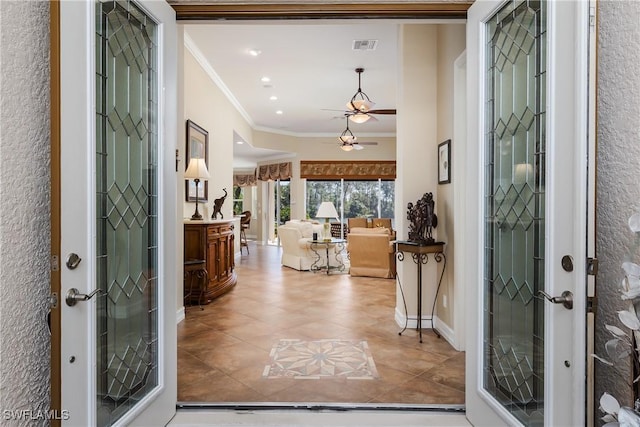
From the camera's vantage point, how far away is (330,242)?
676 cm

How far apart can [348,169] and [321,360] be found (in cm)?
831

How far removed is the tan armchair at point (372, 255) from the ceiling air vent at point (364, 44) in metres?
2.77

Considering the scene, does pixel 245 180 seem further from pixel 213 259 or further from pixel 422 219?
pixel 422 219

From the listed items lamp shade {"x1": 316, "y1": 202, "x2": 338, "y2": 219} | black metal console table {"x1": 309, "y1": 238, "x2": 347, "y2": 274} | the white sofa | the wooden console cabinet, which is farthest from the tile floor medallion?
lamp shade {"x1": 316, "y1": 202, "x2": 338, "y2": 219}

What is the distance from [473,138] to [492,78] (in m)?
0.29

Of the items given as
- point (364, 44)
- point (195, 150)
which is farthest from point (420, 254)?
point (195, 150)

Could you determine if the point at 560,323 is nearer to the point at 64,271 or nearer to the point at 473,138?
the point at 473,138

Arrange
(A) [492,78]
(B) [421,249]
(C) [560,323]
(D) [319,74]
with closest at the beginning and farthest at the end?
(C) [560,323], (A) [492,78], (B) [421,249], (D) [319,74]

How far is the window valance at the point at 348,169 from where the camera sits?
1083cm

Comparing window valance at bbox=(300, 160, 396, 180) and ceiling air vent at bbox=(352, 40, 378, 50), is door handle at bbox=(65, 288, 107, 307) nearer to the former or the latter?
ceiling air vent at bbox=(352, 40, 378, 50)

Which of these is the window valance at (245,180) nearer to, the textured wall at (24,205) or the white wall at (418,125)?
the white wall at (418,125)

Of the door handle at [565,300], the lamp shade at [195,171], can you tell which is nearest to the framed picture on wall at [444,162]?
the door handle at [565,300]

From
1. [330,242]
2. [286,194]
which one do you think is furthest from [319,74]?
[286,194]

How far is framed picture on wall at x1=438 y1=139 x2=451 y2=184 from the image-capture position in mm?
3320
